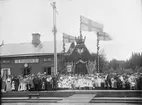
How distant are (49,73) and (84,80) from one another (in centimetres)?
93

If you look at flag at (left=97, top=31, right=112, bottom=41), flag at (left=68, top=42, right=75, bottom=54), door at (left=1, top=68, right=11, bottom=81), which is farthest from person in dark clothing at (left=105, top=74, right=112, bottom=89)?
door at (left=1, top=68, right=11, bottom=81)

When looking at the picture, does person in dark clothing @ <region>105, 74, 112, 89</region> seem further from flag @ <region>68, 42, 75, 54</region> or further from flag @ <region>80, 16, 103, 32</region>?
flag @ <region>80, 16, 103, 32</region>

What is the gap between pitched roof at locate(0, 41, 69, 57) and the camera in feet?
17.8

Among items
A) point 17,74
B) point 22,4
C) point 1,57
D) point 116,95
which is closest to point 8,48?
point 1,57

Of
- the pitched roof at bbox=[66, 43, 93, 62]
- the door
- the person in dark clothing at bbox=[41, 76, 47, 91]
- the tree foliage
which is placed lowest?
the person in dark clothing at bbox=[41, 76, 47, 91]

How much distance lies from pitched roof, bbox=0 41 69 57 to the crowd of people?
1.93ft

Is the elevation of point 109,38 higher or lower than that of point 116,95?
higher

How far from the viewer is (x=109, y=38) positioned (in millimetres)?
4930

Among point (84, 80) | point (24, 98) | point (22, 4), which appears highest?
point (22, 4)

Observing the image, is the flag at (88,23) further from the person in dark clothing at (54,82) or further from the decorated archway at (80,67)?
the person in dark clothing at (54,82)

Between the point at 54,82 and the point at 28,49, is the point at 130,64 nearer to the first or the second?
the point at 54,82

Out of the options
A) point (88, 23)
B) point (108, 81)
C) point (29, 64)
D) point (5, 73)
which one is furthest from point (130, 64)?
point (5, 73)

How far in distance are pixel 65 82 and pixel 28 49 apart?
131 cm

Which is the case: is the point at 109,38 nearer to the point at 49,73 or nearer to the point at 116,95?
the point at 116,95
